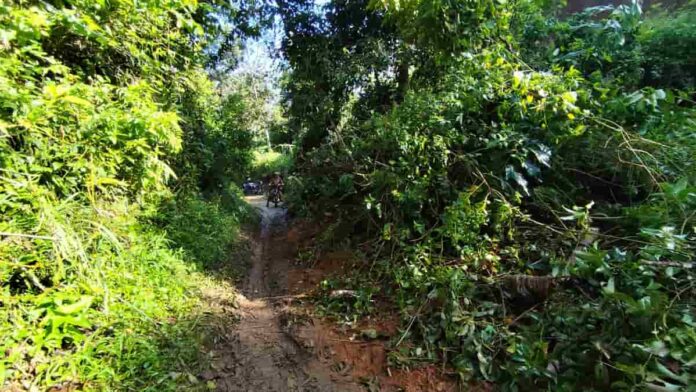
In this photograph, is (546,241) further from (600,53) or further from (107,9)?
(107,9)

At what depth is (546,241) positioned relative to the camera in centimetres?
310

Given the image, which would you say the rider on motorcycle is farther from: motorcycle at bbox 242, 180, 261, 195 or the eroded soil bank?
the eroded soil bank

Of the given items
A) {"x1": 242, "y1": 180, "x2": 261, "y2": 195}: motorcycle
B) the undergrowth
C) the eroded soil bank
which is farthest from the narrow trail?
{"x1": 242, "y1": 180, "x2": 261, "y2": 195}: motorcycle

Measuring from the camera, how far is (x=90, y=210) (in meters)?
2.80

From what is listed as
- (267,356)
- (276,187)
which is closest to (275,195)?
(276,187)

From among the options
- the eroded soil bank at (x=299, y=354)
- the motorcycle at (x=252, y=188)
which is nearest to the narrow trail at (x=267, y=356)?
the eroded soil bank at (x=299, y=354)

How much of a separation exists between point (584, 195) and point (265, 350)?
138 inches

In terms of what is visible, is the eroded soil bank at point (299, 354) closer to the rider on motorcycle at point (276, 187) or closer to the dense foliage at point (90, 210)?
the dense foliage at point (90, 210)

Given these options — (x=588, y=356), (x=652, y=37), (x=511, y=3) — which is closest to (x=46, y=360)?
(x=588, y=356)

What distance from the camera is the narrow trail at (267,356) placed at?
2592 mm

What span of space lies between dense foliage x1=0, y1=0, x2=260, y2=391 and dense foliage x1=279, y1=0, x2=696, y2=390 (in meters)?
1.98

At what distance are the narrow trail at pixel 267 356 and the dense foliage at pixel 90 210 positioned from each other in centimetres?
37

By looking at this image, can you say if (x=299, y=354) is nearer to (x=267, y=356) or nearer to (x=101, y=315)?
(x=267, y=356)

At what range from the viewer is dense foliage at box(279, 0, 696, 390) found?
2.04m
